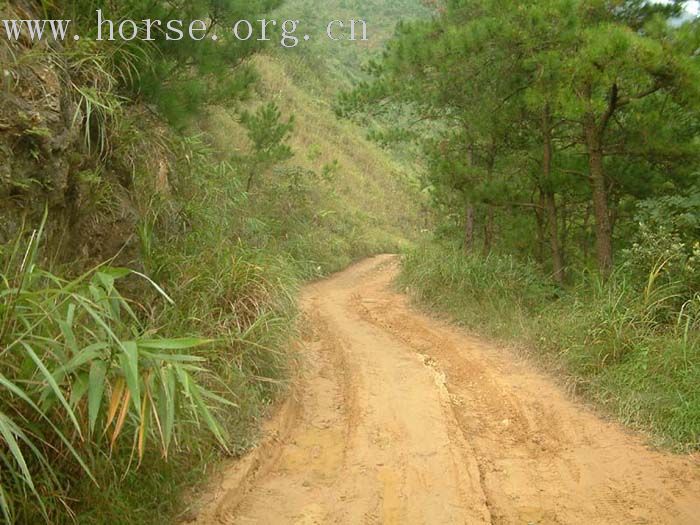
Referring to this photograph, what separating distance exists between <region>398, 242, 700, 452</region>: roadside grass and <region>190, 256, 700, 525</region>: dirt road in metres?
0.26

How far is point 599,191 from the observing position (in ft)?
24.1

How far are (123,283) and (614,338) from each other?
14.3 ft

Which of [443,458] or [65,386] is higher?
[65,386]

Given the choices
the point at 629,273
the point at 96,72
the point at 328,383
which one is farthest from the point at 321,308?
the point at 96,72

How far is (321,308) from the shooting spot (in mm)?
9539

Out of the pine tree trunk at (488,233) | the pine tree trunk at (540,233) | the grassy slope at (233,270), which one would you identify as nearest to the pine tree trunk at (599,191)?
the pine tree trunk at (540,233)

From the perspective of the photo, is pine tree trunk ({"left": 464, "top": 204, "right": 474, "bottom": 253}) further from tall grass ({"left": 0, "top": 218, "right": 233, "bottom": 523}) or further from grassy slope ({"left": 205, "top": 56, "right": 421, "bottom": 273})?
tall grass ({"left": 0, "top": 218, "right": 233, "bottom": 523})

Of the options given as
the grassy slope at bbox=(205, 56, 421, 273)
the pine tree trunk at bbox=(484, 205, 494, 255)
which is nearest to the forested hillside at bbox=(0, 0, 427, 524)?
the grassy slope at bbox=(205, 56, 421, 273)

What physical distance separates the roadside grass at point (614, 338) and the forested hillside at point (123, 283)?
2752 millimetres

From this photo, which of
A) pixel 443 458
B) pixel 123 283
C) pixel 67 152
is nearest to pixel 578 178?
pixel 443 458

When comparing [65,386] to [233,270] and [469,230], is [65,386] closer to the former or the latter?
[233,270]

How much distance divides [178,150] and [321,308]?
3.97 m

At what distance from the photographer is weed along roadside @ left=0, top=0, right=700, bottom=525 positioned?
2.90 metres

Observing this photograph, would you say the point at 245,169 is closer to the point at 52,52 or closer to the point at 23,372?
the point at 52,52
